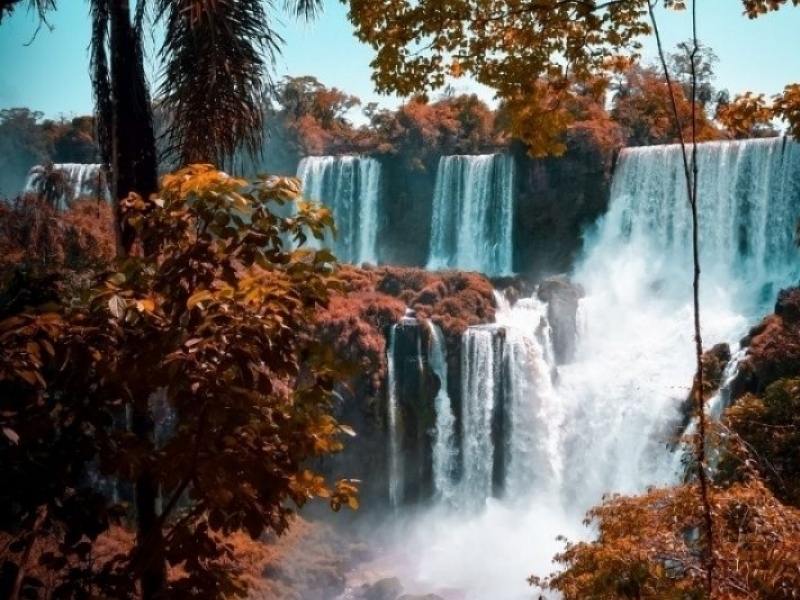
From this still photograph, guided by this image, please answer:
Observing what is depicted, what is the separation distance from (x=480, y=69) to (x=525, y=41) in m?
0.31

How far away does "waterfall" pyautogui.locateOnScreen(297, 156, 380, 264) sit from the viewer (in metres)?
31.6

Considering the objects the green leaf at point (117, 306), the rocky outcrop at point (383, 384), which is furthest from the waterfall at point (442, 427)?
the green leaf at point (117, 306)

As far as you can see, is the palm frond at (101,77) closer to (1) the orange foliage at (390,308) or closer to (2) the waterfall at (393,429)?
(1) the orange foliage at (390,308)

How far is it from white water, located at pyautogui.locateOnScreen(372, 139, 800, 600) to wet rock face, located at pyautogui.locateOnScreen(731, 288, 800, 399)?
1.59m

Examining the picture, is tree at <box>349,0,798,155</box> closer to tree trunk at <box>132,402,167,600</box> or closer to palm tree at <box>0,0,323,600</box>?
palm tree at <box>0,0,323,600</box>

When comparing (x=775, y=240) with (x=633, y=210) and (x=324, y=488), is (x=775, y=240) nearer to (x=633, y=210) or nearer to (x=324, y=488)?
(x=633, y=210)

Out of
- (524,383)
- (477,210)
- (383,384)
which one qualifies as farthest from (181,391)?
(477,210)

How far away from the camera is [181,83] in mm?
3635

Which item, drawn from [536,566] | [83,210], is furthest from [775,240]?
[83,210]

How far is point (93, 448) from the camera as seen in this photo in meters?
2.20

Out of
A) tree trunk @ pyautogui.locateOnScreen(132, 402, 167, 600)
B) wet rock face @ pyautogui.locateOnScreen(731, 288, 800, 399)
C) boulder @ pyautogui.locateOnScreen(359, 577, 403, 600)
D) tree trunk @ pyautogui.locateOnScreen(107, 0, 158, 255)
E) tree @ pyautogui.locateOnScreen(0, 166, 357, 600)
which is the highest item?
tree trunk @ pyautogui.locateOnScreen(107, 0, 158, 255)

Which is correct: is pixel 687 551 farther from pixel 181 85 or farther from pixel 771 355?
pixel 771 355

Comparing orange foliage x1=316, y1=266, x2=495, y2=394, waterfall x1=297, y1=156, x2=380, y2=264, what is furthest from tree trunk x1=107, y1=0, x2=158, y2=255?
waterfall x1=297, y1=156, x2=380, y2=264

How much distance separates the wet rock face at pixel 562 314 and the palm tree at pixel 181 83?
2012 cm
